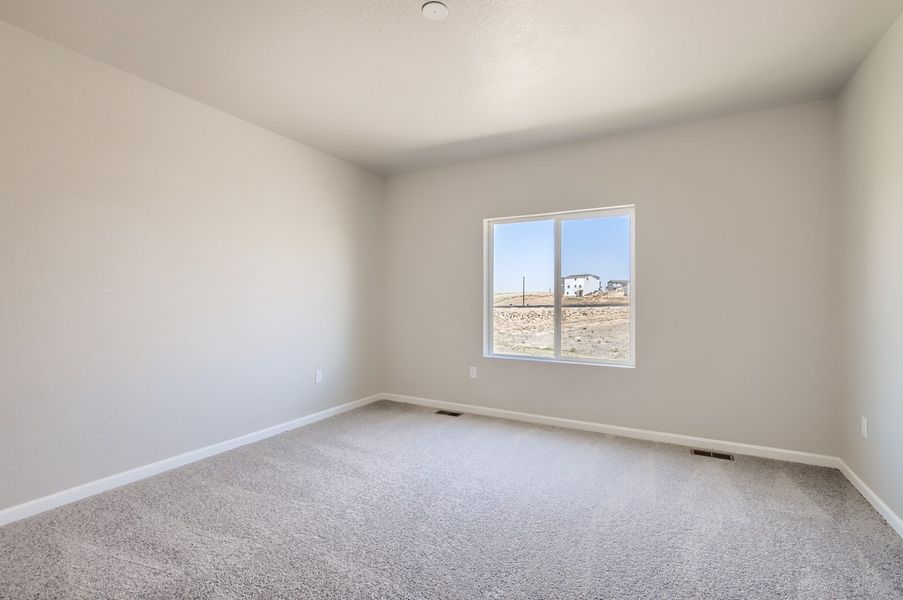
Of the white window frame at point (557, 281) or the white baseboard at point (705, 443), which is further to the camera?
the white window frame at point (557, 281)

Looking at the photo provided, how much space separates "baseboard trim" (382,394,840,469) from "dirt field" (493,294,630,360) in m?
0.60

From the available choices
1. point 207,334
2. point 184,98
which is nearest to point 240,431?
point 207,334

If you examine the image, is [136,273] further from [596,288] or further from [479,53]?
[596,288]

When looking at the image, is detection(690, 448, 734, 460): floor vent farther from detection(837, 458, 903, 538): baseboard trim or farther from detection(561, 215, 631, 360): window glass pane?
detection(561, 215, 631, 360): window glass pane

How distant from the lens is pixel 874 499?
7.55ft

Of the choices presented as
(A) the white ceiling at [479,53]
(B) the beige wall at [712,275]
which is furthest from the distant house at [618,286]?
(A) the white ceiling at [479,53]

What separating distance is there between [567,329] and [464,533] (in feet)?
7.54

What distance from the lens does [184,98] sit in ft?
9.61

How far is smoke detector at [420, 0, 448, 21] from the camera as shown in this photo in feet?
6.57

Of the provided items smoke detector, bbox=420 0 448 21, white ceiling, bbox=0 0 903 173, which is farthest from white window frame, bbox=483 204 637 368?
smoke detector, bbox=420 0 448 21

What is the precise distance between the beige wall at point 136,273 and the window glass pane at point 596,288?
7.87 ft

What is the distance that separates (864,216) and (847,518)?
1.71 meters

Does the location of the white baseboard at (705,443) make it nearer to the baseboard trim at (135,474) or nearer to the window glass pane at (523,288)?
the window glass pane at (523,288)

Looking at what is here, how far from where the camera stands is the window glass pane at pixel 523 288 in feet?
13.2
